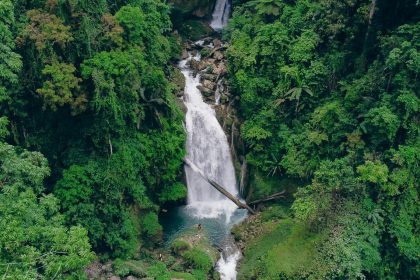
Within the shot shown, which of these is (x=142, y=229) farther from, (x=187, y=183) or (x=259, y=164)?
(x=259, y=164)

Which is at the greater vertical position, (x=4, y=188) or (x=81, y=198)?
(x=4, y=188)

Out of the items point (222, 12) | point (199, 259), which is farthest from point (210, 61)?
point (199, 259)

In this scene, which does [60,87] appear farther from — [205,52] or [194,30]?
[194,30]

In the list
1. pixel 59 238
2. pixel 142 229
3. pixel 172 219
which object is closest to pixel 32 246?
pixel 59 238

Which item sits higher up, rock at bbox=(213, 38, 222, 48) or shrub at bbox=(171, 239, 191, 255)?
rock at bbox=(213, 38, 222, 48)

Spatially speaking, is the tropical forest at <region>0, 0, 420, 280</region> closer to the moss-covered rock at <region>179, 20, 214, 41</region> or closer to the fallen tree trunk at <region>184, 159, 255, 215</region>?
the fallen tree trunk at <region>184, 159, 255, 215</region>

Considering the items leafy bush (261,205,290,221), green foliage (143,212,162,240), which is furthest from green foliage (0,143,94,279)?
leafy bush (261,205,290,221)
